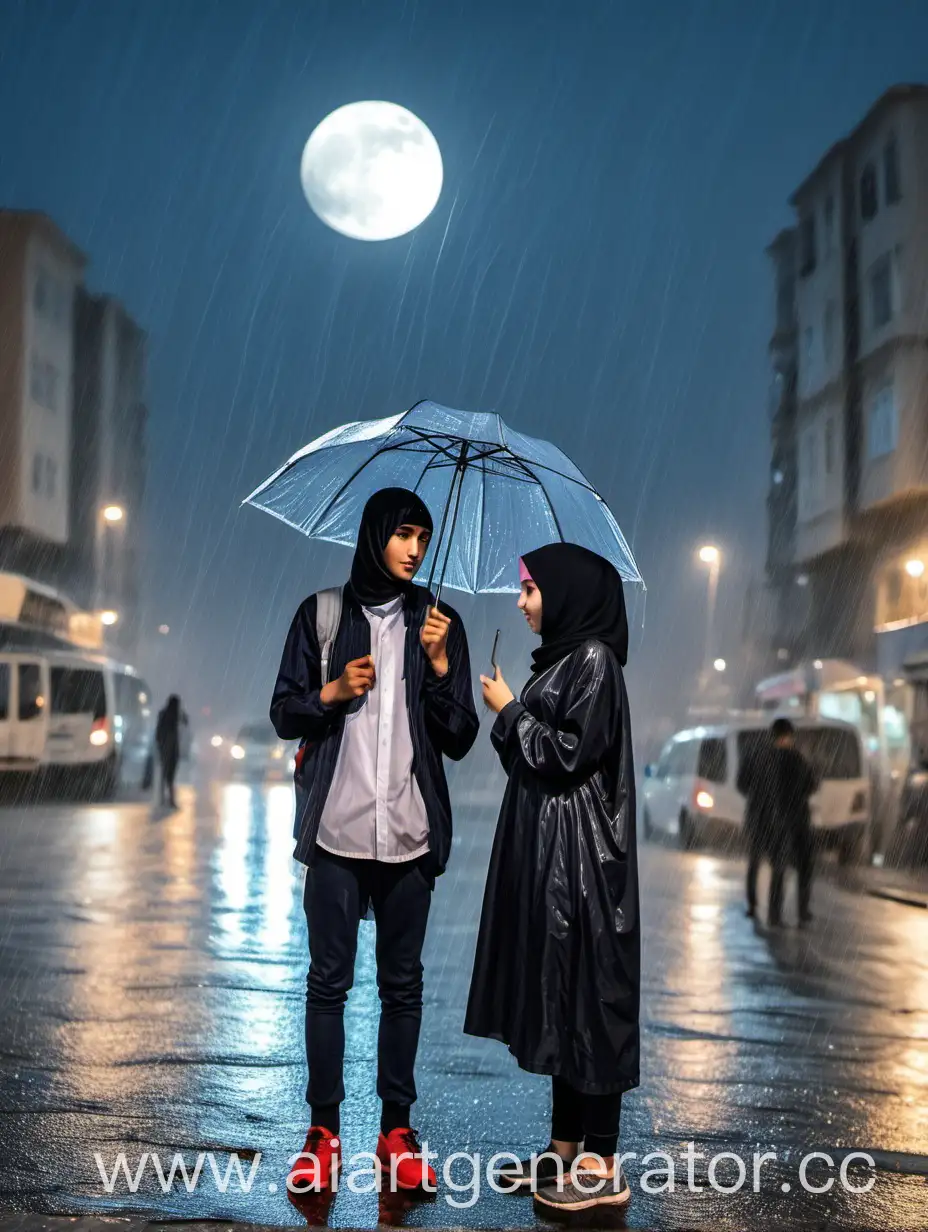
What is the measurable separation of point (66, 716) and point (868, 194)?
105 ft

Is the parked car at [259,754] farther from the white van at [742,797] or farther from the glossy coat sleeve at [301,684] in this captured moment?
the glossy coat sleeve at [301,684]

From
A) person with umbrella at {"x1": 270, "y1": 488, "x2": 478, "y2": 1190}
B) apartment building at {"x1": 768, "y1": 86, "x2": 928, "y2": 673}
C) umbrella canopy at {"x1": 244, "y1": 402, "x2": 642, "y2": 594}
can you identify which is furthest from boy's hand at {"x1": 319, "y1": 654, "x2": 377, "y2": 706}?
apartment building at {"x1": 768, "y1": 86, "x2": 928, "y2": 673}

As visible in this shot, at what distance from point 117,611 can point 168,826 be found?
86602 mm

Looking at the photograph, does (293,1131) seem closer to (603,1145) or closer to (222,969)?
(603,1145)

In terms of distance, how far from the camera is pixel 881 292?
151 feet

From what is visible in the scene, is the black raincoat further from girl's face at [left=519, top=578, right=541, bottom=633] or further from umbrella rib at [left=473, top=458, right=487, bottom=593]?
umbrella rib at [left=473, top=458, right=487, bottom=593]

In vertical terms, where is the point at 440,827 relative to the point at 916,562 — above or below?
below

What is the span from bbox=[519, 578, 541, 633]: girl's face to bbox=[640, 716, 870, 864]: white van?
1581 centimetres

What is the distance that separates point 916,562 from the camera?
41062 mm

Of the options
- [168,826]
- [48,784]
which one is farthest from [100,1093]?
[48,784]

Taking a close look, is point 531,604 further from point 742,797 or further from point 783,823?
point 742,797

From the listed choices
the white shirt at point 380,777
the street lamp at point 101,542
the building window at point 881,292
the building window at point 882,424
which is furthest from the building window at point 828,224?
the street lamp at point 101,542

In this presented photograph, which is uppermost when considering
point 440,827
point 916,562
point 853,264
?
point 853,264

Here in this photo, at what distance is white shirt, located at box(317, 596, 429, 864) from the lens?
4176mm
